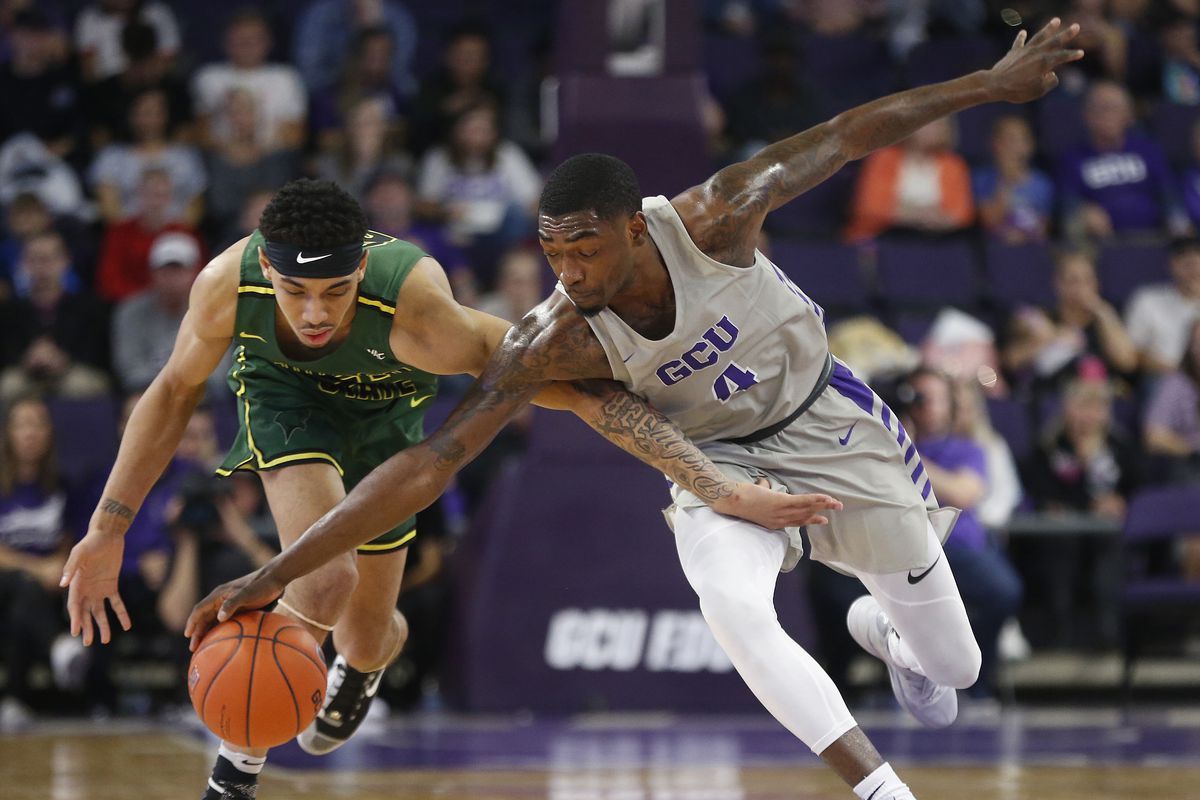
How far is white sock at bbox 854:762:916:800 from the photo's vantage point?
4121 mm

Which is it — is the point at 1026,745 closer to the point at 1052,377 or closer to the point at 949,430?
the point at 949,430

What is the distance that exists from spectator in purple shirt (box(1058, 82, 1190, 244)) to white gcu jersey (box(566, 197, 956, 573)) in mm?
6377

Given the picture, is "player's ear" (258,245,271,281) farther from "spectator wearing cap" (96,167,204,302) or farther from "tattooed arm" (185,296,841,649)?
"spectator wearing cap" (96,167,204,302)

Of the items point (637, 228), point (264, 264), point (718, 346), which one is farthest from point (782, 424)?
point (264, 264)

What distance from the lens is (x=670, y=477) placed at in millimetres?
4699

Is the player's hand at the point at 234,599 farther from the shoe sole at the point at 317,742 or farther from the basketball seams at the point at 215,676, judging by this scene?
the shoe sole at the point at 317,742

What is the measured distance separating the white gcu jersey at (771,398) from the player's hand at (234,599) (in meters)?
1.07

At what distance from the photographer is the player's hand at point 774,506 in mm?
4520

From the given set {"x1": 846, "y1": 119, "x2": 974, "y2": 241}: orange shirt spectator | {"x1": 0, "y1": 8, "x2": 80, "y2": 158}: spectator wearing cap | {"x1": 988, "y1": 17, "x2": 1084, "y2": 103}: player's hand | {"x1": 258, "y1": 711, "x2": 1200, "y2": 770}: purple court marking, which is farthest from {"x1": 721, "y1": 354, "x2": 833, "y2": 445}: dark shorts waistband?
{"x1": 0, "y1": 8, "x2": 80, "y2": 158}: spectator wearing cap

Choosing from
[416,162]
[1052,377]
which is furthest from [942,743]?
[416,162]

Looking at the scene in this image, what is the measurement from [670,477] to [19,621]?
439cm

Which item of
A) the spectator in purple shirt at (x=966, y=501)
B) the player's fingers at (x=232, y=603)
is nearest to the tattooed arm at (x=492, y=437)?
the player's fingers at (x=232, y=603)

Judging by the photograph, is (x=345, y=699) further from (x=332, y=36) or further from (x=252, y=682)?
(x=332, y=36)

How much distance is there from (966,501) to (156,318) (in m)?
4.33
